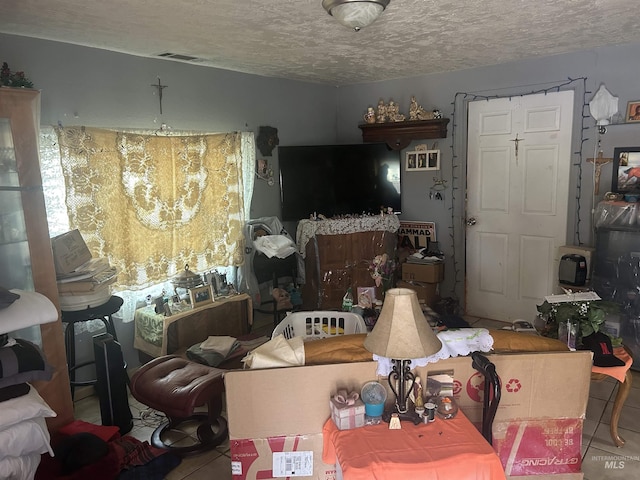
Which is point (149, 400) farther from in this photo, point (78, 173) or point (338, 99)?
point (338, 99)

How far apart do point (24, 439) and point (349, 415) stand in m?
1.36

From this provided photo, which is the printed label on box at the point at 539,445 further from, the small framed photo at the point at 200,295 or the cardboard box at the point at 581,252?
the small framed photo at the point at 200,295

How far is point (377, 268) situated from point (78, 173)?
2319 mm

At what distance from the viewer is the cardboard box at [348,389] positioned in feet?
6.38

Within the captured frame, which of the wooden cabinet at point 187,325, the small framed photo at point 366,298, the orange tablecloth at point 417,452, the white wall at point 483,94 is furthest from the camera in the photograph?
the white wall at point 483,94

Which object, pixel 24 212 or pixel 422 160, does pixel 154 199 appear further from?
pixel 422 160

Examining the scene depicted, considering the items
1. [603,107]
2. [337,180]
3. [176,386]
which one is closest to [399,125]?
[337,180]

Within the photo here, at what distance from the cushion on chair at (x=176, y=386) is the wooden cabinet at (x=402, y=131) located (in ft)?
10.3

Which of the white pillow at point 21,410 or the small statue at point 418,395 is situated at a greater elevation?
the small statue at point 418,395

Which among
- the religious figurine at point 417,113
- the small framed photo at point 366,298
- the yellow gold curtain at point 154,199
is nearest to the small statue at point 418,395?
the small framed photo at point 366,298

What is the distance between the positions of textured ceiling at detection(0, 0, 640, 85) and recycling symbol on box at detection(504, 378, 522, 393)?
189 cm

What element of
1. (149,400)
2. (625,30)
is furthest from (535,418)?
(625,30)

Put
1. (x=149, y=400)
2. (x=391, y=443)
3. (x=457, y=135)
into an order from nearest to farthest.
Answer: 1. (x=391, y=443)
2. (x=149, y=400)
3. (x=457, y=135)

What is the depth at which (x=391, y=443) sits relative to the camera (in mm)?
1749
